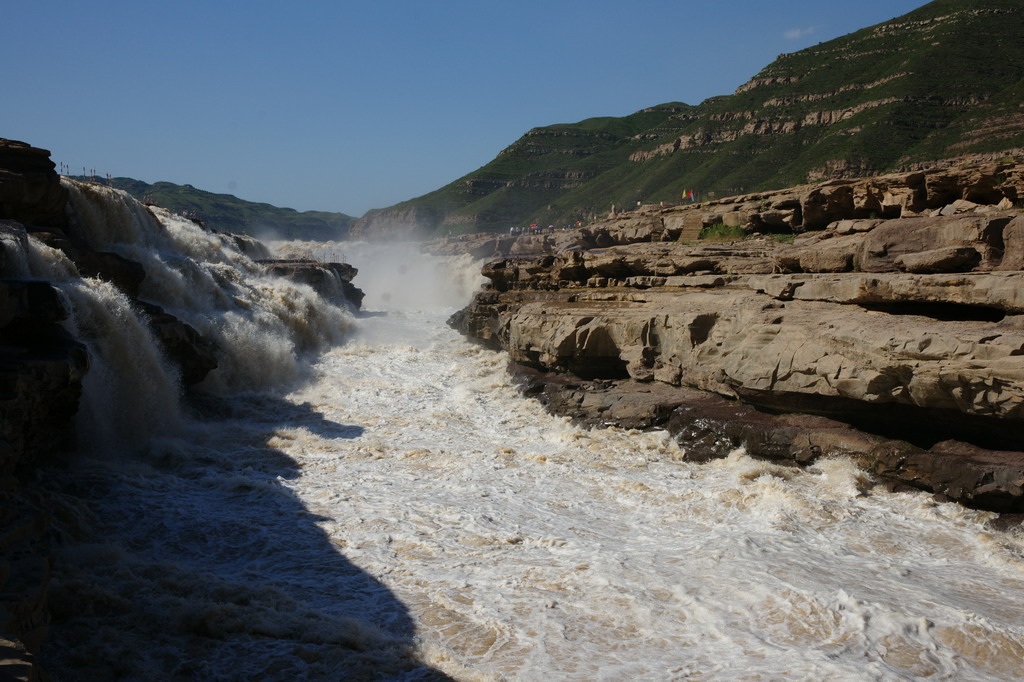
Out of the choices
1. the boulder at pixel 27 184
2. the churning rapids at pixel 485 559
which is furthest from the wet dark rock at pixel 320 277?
the churning rapids at pixel 485 559

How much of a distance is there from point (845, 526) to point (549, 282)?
11.1 metres

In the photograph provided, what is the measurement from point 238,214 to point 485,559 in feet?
371

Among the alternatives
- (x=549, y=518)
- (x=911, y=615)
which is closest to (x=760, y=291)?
(x=549, y=518)

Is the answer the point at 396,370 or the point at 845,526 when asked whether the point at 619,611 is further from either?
the point at 396,370

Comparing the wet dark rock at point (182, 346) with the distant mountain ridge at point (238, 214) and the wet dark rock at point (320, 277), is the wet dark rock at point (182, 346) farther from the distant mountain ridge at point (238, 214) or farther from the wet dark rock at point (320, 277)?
the distant mountain ridge at point (238, 214)

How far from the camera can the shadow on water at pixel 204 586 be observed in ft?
16.7

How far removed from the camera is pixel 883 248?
9633 mm

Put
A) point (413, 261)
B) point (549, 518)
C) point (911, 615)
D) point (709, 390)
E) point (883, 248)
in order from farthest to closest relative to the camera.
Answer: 1. point (413, 261)
2. point (709, 390)
3. point (883, 248)
4. point (549, 518)
5. point (911, 615)

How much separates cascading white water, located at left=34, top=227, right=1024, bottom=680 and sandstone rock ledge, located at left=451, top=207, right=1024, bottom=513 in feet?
1.59

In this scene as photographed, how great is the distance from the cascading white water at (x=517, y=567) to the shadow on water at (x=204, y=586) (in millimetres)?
23

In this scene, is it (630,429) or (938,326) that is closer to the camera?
(938,326)

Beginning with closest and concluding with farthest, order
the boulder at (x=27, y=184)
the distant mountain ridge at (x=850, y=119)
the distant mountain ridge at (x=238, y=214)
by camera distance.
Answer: the boulder at (x=27, y=184) < the distant mountain ridge at (x=850, y=119) < the distant mountain ridge at (x=238, y=214)

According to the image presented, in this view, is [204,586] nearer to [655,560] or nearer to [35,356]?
[35,356]

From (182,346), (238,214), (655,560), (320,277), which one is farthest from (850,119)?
(238,214)
